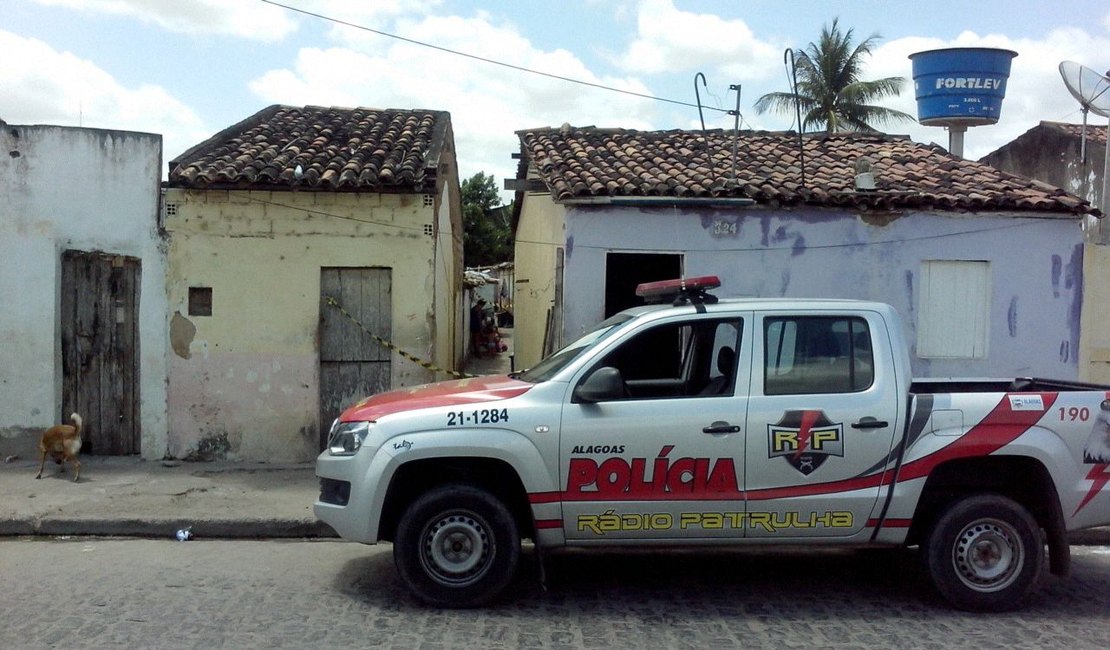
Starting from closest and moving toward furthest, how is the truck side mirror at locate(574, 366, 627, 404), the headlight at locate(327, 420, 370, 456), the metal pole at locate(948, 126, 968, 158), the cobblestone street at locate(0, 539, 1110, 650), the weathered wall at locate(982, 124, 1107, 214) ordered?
1. the cobblestone street at locate(0, 539, 1110, 650)
2. the truck side mirror at locate(574, 366, 627, 404)
3. the headlight at locate(327, 420, 370, 456)
4. the metal pole at locate(948, 126, 968, 158)
5. the weathered wall at locate(982, 124, 1107, 214)

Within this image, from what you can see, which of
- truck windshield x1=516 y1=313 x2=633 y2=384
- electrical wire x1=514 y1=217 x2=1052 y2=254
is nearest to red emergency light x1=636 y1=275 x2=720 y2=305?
truck windshield x1=516 y1=313 x2=633 y2=384

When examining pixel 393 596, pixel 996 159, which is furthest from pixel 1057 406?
pixel 996 159

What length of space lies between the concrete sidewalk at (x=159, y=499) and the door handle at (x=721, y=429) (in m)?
3.73

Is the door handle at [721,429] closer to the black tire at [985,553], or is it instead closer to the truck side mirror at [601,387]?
the truck side mirror at [601,387]

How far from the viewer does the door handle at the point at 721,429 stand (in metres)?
5.77

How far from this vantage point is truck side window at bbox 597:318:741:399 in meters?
6.01

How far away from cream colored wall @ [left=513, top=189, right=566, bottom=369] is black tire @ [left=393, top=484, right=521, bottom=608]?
5.82 metres

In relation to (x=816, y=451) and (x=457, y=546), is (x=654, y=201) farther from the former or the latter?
→ (x=457, y=546)

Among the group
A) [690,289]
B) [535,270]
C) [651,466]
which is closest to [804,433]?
[651,466]

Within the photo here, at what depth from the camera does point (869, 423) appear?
19.1 ft

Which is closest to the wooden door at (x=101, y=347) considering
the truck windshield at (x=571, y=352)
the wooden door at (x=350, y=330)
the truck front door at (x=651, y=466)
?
the wooden door at (x=350, y=330)

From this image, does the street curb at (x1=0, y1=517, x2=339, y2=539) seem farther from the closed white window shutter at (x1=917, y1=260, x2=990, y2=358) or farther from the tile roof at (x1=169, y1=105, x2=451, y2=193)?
the closed white window shutter at (x1=917, y1=260, x2=990, y2=358)

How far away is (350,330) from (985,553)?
699 cm

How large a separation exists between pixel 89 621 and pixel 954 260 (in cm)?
980
